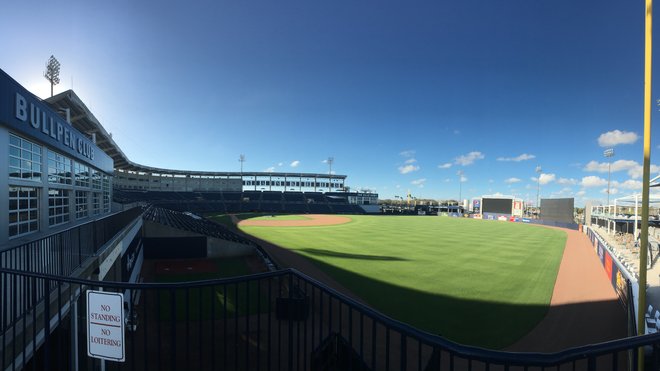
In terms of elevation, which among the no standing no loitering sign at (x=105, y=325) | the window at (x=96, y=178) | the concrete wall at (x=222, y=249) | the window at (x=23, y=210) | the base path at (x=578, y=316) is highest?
the window at (x=96, y=178)

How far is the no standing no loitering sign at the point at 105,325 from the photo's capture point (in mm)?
3156

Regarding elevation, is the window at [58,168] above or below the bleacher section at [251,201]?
above

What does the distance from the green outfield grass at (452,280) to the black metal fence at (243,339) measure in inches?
47.3

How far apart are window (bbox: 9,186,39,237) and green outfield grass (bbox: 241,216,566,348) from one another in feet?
41.8

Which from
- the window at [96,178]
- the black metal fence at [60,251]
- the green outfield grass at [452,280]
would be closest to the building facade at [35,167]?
the black metal fence at [60,251]

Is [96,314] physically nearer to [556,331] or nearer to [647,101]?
[647,101]

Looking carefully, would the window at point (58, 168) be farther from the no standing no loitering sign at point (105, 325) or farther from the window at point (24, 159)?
the no standing no loitering sign at point (105, 325)

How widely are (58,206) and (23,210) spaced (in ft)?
11.5

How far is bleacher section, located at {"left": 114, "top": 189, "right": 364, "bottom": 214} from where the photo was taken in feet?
226

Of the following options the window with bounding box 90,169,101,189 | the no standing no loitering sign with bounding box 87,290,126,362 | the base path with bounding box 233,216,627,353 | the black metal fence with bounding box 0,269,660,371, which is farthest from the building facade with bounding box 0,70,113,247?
the base path with bounding box 233,216,627,353

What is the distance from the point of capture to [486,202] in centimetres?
7362

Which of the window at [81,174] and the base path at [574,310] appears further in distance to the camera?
the window at [81,174]

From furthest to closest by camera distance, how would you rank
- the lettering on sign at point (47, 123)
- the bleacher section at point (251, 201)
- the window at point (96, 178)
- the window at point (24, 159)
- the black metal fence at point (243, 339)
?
the bleacher section at point (251, 201) < the window at point (96, 178) < the window at point (24, 159) < the lettering on sign at point (47, 123) < the black metal fence at point (243, 339)

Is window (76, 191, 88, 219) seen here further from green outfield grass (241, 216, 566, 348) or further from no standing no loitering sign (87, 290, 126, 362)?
no standing no loitering sign (87, 290, 126, 362)
